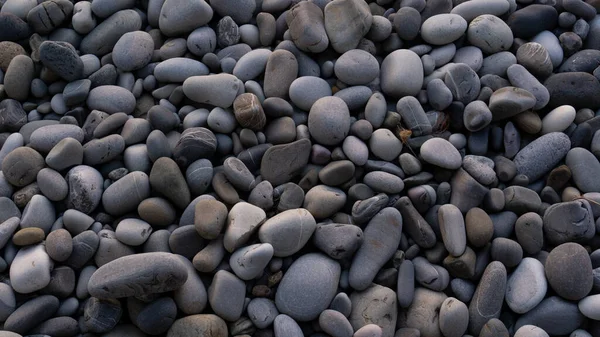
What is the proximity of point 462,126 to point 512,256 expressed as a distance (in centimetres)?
43

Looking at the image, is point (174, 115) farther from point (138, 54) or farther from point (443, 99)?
point (443, 99)

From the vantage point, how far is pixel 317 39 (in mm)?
1704

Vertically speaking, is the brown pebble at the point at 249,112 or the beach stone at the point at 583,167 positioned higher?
the brown pebble at the point at 249,112

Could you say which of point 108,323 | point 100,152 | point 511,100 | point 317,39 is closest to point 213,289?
point 108,323

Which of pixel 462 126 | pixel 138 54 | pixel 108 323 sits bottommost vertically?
pixel 108 323

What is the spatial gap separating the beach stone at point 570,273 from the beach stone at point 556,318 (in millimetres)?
27

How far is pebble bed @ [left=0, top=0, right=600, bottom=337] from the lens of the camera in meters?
1.36

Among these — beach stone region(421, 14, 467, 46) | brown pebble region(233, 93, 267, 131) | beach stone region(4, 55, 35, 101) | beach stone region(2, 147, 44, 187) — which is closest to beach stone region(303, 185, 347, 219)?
brown pebble region(233, 93, 267, 131)

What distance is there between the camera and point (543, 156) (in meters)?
1.59

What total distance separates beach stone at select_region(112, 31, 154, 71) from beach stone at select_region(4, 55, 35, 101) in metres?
0.26

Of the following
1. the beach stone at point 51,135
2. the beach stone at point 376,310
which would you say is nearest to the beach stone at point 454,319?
the beach stone at point 376,310

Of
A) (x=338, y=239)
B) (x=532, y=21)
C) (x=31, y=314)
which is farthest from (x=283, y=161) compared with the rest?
(x=532, y=21)

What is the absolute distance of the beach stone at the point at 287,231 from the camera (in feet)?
4.53

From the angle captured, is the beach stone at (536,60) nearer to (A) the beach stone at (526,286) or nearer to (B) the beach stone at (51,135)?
(A) the beach stone at (526,286)
